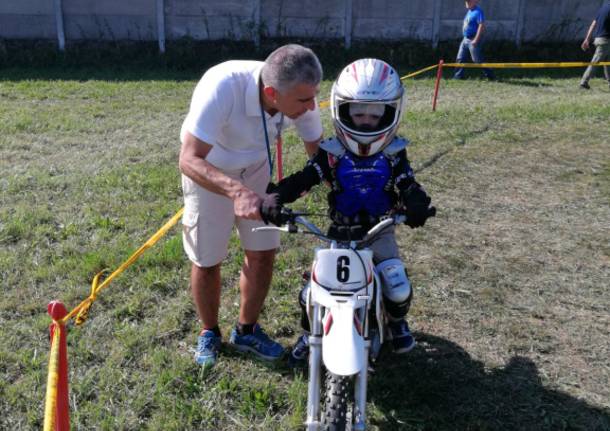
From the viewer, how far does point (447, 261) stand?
198 inches

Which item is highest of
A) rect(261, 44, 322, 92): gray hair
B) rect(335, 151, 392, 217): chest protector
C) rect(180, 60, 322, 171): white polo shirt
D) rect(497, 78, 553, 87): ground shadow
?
rect(261, 44, 322, 92): gray hair

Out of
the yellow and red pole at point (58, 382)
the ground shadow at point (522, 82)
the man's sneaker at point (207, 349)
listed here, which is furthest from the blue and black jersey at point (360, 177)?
the ground shadow at point (522, 82)

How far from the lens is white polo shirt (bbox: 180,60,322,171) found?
310 cm

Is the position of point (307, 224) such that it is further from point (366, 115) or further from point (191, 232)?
point (191, 232)

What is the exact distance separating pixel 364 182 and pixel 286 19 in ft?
46.0

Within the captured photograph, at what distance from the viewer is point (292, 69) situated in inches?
113

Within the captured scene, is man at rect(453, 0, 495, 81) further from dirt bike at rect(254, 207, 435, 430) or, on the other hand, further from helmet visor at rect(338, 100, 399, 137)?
dirt bike at rect(254, 207, 435, 430)

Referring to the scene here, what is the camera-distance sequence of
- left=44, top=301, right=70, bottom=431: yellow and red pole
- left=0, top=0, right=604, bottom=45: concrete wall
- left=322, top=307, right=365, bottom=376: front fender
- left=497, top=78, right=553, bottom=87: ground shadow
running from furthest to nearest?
left=0, top=0, right=604, bottom=45: concrete wall
left=497, top=78, right=553, bottom=87: ground shadow
left=322, top=307, right=365, bottom=376: front fender
left=44, top=301, right=70, bottom=431: yellow and red pole

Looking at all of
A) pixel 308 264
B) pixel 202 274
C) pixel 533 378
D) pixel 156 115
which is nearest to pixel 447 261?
pixel 308 264

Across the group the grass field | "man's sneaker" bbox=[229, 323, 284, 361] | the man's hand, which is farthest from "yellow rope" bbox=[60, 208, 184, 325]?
the man's hand

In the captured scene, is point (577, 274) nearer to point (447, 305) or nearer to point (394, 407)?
point (447, 305)

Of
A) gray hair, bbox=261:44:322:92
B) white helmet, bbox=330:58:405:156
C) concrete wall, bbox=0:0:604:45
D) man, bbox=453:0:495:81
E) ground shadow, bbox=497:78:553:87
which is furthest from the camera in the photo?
concrete wall, bbox=0:0:604:45

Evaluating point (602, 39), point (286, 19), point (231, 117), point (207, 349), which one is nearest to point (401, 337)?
point (207, 349)

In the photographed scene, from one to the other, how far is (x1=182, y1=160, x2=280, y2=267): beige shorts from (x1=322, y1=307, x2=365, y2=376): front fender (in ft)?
3.31
